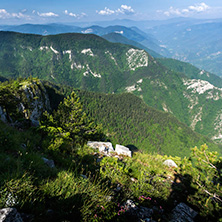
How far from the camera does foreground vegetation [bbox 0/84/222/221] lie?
135 inches

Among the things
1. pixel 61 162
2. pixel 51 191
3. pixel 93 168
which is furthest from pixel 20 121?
pixel 51 191

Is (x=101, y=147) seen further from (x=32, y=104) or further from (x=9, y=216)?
(x=32, y=104)

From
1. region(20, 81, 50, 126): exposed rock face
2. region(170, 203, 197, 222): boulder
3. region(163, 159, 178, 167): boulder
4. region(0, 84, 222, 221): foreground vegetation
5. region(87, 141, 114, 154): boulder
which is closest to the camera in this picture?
region(0, 84, 222, 221): foreground vegetation

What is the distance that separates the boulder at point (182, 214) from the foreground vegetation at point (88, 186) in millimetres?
246

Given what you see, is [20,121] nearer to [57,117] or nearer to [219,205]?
[57,117]

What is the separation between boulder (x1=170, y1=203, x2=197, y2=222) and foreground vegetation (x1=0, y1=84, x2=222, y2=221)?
0.25m

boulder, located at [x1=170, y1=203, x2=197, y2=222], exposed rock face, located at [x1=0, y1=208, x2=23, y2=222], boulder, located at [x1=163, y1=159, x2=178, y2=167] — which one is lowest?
boulder, located at [x1=163, y1=159, x2=178, y2=167]

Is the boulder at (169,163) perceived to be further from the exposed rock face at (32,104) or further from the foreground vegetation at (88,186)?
the exposed rock face at (32,104)

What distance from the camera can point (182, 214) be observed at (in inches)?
201

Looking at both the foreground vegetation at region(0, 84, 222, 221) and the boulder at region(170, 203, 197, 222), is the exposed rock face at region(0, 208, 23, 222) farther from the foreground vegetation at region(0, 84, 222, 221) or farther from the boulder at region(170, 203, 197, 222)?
the boulder at region(170, 203, 197, 222)

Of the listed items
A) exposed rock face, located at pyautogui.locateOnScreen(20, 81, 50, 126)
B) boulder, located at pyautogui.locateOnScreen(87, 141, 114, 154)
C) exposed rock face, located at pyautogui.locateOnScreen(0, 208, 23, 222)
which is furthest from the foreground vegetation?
exposed rock face, located at pyautogui.locateOnScreen(20, 81, 50, 126)

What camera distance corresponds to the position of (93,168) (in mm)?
6859

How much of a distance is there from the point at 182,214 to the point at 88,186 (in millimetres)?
3639

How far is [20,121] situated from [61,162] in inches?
288
